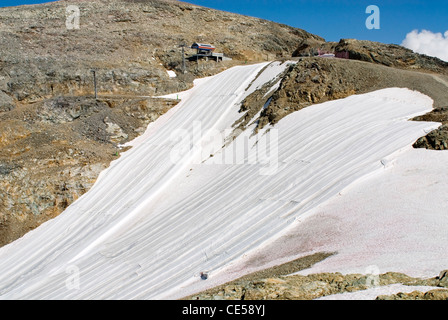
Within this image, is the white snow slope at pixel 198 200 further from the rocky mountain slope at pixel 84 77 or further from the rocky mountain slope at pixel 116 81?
the rocky mountain slope at pixel 84 77

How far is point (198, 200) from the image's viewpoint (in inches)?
669

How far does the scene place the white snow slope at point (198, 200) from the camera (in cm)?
1233

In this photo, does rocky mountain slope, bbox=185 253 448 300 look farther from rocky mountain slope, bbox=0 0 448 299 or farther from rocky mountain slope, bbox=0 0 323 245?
rocky mountain slope, bbox=0 0 323 245

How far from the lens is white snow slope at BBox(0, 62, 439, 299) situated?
12.3 metres

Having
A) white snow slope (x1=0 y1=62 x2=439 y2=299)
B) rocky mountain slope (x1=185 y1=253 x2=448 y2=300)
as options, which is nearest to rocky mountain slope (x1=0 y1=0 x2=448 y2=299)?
rocky mountain slope (x1=185 y1=253 x2=448 y2=300)

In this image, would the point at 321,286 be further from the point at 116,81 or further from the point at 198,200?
the point at 116,81

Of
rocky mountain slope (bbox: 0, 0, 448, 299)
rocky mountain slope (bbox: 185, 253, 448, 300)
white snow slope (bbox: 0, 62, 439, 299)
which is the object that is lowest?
rocky mountain slope (bbox: 185, 253, 448, 300)

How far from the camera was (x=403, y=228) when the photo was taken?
9344 mm

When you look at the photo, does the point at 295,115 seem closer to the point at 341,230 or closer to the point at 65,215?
the point at 341,230

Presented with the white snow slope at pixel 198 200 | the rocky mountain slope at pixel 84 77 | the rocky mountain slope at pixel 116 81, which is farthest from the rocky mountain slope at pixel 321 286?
the rocky mountain slope at pixel 84 77

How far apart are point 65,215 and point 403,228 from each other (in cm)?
1600

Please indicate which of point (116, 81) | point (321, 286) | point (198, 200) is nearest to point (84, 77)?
point (116, 81)

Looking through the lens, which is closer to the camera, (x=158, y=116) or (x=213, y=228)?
→ (x=213, y=228)
